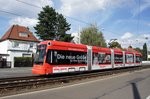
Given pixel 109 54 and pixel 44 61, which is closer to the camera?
pixel 44 61

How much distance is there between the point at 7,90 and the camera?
13.7m

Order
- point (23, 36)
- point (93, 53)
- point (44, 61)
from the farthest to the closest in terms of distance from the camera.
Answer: point (23, 36)
point (93, 53)
point (44, 61)

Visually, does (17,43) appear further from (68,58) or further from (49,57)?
(49,57)

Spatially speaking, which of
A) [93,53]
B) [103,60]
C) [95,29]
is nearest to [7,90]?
[93,53]

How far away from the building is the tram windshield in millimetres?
32654

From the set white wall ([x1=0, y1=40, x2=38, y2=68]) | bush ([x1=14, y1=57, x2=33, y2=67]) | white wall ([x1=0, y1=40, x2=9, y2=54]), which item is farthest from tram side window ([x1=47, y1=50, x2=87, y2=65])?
white wall ([x1=0, y1=40, x2=9, y2=54])

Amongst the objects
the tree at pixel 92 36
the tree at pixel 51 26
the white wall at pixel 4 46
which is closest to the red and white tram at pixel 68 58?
the white wall at pixel 4 46

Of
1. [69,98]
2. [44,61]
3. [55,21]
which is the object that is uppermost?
[55,21]

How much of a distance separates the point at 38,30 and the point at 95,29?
1629 centimetres

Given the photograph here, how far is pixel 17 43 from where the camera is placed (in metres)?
56.1

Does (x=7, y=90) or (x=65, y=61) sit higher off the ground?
(x=65, y=61)

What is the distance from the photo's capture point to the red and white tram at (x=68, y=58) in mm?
20359

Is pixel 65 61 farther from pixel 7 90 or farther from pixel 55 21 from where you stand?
pixel 55 21

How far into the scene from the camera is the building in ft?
179
